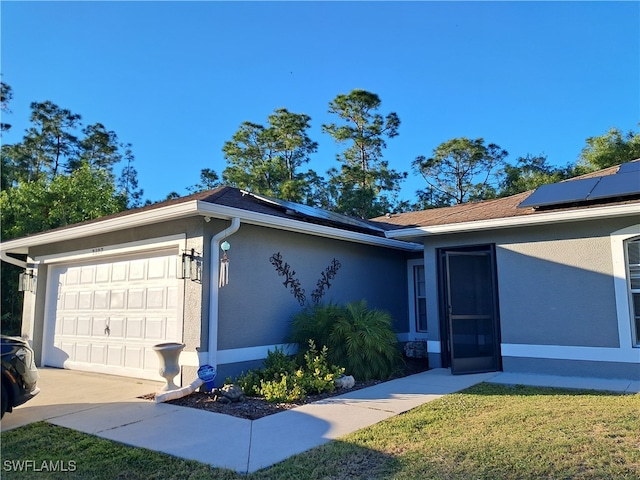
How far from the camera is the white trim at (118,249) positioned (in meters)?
7.68

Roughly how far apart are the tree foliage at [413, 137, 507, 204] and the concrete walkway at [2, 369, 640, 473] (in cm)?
2227

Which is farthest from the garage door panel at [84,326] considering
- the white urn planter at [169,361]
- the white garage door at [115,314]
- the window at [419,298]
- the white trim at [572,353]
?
the white trim at [572,353]

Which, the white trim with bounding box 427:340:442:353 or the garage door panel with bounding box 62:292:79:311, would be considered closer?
the white trim with bounding box 427:340:442:353

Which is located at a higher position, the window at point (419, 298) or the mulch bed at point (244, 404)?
the window at point (419, 298)

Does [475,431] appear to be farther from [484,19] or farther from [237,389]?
[484,19]

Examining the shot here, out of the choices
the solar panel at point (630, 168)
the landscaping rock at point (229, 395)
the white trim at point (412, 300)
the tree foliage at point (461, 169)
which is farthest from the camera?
the tree foliage at point (461, 169)

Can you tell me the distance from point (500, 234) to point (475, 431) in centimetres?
474

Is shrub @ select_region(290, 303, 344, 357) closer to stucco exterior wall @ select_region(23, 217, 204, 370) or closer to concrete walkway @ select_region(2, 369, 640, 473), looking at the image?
concrete walkway @ select_region(2, 369, 640, 473)

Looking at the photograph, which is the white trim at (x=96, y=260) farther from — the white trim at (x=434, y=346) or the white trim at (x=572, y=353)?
the white trim at (x=572, y=353)

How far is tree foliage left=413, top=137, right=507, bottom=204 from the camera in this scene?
91.9 ft

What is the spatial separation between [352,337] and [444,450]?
3.74 metres

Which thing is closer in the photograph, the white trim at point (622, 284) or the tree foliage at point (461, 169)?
the white trim at point (622, 284)

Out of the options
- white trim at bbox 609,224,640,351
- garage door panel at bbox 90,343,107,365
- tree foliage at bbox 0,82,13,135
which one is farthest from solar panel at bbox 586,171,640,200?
tree foliage at bbox 0,82,13,135

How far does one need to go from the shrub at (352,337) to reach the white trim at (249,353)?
0.26 m
